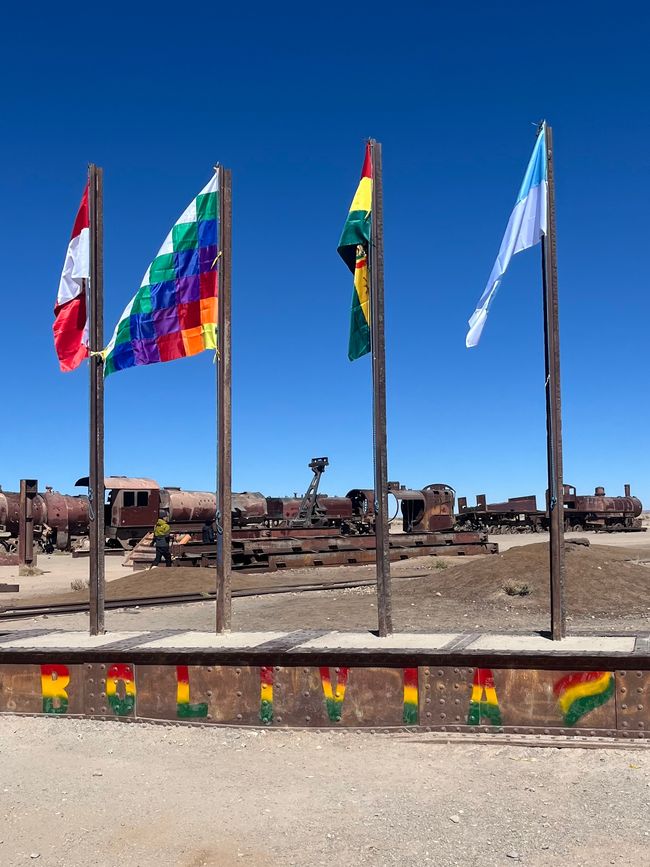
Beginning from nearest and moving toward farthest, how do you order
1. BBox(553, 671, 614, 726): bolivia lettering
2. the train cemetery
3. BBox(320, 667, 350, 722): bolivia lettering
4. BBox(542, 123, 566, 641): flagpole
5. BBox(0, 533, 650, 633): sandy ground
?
BBox(553, 671, 614, 726): bolivia lettering < the train cemetery < BBox(320, 667, 350, 722): bolivia lettering < BBox(542, 123, 566, 641): flagpole < BBox(0, 533, 650, 633): sandy ground

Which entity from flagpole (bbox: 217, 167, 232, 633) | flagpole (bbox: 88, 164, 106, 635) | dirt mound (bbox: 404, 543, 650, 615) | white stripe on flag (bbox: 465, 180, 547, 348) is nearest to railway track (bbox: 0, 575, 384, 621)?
dirt mound (bbox: 404, 543, 650, 615)

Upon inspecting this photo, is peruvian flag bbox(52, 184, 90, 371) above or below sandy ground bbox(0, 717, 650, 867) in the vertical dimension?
above

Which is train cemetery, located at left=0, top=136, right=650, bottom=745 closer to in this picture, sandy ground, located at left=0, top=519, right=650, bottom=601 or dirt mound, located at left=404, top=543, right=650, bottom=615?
dirt mound, located at left=404, top=543, right=650, bottom=615

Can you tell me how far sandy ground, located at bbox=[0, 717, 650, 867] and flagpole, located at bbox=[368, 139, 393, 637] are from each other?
158 cm

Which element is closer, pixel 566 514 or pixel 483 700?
pixel 483 700

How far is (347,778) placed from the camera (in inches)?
236

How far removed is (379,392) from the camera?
8125 mm

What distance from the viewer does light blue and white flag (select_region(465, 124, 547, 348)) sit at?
25.8ft

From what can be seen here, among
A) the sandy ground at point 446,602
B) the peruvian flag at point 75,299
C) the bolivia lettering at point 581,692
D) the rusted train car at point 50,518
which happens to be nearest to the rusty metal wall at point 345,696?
the bolivia lettering at point 581,692

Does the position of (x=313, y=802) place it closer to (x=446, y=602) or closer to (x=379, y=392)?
(x=379, y=392)

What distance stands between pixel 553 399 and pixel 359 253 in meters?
2.35

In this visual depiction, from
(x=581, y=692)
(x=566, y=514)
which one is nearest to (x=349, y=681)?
(x=581, y=692)

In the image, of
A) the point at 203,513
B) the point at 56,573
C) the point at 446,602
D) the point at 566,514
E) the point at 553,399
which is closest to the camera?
the point at 553,399

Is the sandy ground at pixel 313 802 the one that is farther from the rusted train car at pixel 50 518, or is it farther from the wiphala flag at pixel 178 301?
the rusted train car at pixel 50 518
